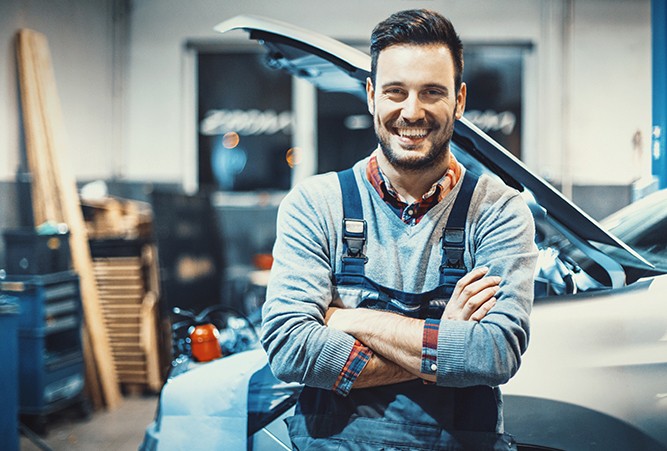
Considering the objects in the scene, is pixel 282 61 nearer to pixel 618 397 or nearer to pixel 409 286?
pixel 409 286

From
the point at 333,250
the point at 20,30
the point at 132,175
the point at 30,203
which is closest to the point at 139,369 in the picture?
the point at 30,203

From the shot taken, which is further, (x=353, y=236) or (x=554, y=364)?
(x=554, y=364)

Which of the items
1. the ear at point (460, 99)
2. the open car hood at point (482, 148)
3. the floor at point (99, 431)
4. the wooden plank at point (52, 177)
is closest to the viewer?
the ear at point (460, 99)

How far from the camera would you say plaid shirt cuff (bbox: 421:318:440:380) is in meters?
1.18

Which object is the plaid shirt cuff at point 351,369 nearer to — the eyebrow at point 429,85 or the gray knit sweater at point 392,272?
the gray knit sweater at point 392,272

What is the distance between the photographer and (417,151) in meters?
1.34

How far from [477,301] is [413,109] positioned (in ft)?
1.44

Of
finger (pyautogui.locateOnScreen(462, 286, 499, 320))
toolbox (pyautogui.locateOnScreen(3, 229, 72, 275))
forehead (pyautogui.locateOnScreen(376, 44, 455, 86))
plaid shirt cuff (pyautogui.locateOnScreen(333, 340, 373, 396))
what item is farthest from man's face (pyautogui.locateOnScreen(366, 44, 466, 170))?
toolbox (pyautogui.locateOnScreen(3, 229, 72, 275))

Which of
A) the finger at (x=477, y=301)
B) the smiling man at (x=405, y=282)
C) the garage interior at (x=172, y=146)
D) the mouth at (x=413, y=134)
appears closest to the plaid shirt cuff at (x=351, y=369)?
the smiling man at (x=405, y=282)

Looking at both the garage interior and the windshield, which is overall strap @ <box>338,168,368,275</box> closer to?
the windshield

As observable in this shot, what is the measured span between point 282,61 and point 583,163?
11.5ft

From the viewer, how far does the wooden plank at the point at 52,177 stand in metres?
3.83

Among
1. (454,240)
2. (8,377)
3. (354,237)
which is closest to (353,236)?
(354,237)

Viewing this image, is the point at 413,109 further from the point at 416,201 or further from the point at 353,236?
the point at 353,236
